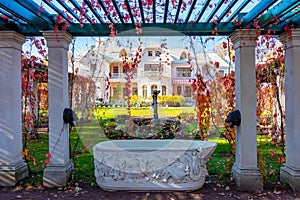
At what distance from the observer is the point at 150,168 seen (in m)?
3.43

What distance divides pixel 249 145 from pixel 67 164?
250 cm

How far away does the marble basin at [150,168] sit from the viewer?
3.43 metres

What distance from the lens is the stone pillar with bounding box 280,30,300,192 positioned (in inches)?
140

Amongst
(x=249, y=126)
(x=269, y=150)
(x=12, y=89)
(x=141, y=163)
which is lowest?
(x=269, y=150)

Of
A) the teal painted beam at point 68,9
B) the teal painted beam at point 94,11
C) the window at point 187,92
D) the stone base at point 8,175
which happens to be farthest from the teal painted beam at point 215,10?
the window at point 187,92

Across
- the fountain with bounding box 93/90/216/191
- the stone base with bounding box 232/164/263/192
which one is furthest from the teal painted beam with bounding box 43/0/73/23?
the stone base with bounding box 232/164/263/192

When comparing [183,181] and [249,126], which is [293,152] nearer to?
[249,126]

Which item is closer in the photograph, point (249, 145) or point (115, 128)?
point (249, 145)

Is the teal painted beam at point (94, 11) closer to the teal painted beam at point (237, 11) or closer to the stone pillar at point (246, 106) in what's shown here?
the teal painted beam at point (237, 11)

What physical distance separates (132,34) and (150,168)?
71.1 inches

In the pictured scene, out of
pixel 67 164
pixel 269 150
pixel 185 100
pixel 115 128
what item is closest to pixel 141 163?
pixel 67 164

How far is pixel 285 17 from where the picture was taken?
3387 mm

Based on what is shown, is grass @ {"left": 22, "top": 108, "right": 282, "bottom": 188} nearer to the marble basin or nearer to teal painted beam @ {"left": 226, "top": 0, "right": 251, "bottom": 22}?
the marble basin

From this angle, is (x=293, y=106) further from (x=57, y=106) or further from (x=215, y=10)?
(x=57, y=106)
